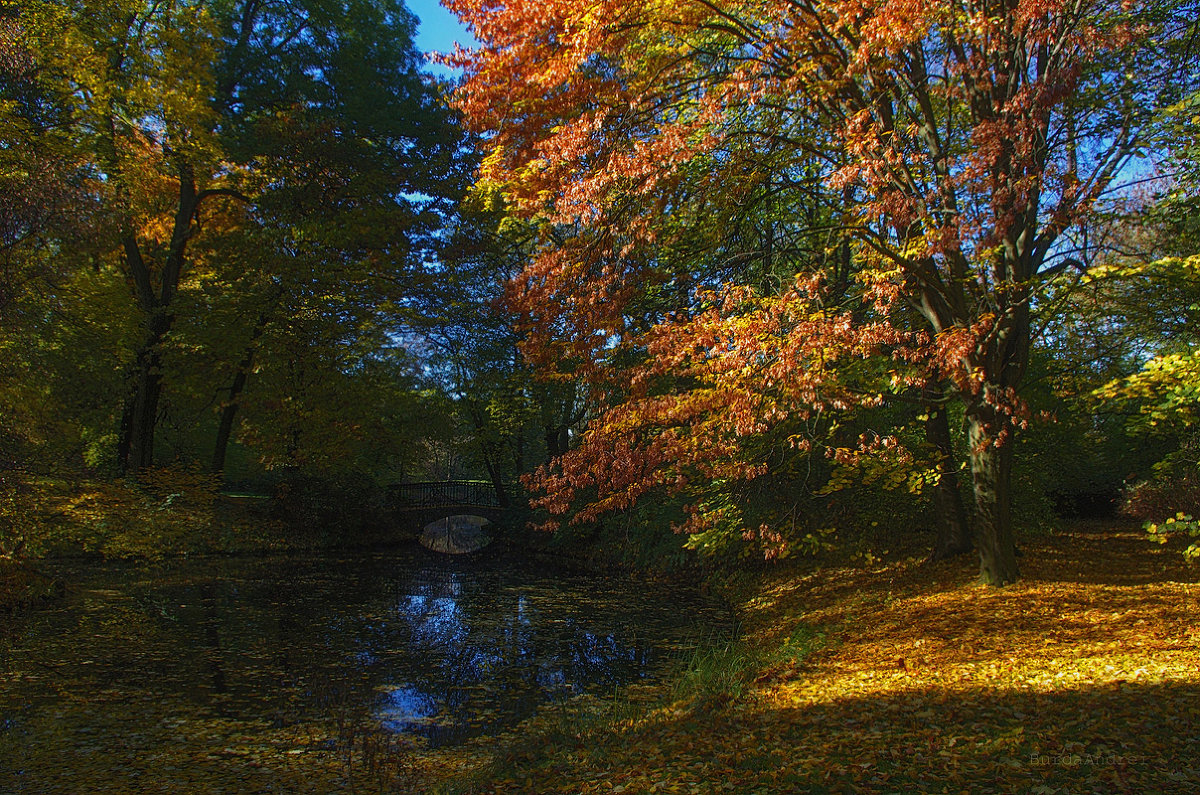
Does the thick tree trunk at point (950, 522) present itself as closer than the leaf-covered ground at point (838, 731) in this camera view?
No

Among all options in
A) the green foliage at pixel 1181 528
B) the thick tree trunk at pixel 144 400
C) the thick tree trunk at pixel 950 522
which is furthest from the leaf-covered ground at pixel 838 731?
the thick tree trunk at pixel 144 400

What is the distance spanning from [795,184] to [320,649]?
884 centimetres

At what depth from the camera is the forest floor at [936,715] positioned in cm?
457

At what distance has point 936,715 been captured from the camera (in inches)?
219

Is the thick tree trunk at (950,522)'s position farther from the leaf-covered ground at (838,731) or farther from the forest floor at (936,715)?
the leaf-covered ground at (838,731)

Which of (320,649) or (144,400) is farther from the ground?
(144,400)

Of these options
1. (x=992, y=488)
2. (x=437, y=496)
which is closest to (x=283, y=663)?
(x=992, y=488)

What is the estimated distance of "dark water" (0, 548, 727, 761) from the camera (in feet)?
24.7

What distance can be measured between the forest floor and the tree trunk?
13.8 inches

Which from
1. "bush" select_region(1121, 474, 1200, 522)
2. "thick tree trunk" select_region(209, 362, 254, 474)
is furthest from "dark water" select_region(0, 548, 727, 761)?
"bush" select_region(1121, 474, 1200, 522)

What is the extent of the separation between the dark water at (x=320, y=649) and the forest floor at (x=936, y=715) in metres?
1.53

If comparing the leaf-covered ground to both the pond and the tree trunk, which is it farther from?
the tree trunk

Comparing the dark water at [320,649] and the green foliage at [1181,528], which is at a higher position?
the green foliage at [1181,528]

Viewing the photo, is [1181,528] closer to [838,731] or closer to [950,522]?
[838,731]
